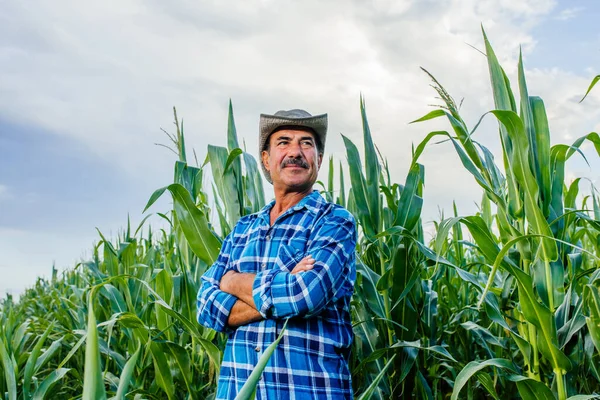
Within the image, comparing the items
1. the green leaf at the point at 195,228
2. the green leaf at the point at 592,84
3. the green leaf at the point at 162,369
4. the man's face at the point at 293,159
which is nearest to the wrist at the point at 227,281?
the man's face at the point at 293,159

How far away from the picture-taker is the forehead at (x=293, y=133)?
2035 millimetres

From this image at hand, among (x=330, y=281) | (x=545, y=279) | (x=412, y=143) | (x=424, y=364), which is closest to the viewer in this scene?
(x=330, y=281)

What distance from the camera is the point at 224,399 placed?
6.18 ft

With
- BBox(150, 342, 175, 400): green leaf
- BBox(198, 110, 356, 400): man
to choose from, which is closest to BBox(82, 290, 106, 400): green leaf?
BBox(198, 110, 356, 400): man

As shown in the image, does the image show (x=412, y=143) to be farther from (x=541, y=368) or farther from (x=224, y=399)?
(x=224, y=399)

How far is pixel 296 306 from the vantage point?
66.2 inches

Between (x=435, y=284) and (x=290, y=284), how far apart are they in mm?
1027

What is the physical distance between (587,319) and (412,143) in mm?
1171

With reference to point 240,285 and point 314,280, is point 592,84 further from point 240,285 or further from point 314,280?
point 240,285

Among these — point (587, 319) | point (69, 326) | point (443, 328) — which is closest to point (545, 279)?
point (587, 319)

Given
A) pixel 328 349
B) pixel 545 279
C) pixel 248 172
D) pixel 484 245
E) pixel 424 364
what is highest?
pixel 248 172

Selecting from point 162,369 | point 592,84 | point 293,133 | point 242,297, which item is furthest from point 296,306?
point 592,84

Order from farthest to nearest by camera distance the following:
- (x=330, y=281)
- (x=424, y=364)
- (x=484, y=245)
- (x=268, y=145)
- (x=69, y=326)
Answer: (x=69, y=326) → (x=424, y=364) → (x=268, y=145) → (x=484, y=245) → (x=330, y=281)

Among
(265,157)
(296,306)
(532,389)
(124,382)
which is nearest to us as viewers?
(124,382)
